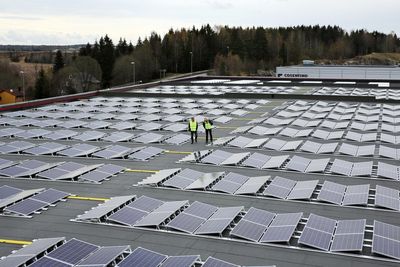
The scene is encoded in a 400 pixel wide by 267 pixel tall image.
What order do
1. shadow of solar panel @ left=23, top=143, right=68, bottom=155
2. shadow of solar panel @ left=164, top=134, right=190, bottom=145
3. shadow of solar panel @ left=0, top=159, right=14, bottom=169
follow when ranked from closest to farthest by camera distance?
shadow of solar panel @ left=0, top=159, right=14, bottom=169 → shadow of solar panel @ left=23, top=143, right=68, bottom=155 → shadow of solar panel @ left=164, top=134, right=190, bottom=145

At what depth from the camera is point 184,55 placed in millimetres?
142375

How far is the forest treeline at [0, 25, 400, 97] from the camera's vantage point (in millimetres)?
107688

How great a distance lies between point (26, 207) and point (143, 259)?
6629 mm

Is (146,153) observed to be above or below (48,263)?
above

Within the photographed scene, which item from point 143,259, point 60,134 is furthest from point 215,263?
point 60,134

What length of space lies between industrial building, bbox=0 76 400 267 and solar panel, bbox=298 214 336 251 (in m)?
0.04

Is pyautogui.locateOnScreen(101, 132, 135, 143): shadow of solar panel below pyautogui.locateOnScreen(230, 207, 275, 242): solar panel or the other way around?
the other way around

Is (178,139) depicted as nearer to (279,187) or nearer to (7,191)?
(279,187)

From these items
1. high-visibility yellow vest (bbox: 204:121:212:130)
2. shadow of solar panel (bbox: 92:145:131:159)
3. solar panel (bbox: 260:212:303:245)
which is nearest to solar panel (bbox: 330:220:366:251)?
solar panel (bbox: 260:212:303:245)

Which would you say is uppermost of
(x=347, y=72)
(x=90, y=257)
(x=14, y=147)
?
(x=347, y=72)

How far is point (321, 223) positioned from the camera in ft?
48.6

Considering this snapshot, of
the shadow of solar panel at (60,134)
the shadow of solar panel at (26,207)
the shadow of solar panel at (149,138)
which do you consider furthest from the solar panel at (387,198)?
the shadow of solar panel at (60,134)

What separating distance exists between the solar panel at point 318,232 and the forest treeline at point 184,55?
9098 cm

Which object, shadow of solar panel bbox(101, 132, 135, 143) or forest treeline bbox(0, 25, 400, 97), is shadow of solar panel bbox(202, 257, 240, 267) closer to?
shadow of solar panel bbox(101, 132, 135, 143)
